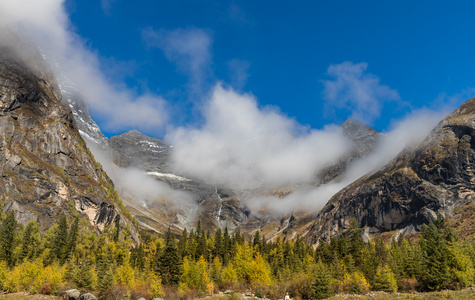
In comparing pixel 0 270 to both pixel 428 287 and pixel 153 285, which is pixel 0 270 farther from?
pixel 428 287

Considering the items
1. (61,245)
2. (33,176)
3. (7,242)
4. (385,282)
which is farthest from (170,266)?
(33,176)

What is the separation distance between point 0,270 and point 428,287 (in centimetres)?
9212

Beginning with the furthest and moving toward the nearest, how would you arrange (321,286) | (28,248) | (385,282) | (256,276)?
1. (28,248)
2. (385,282)
3. (256,276)
4. (321,286)

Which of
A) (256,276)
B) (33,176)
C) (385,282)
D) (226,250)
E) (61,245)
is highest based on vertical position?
(33,176)

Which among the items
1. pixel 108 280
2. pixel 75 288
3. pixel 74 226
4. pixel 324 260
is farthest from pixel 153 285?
pixel 74 226

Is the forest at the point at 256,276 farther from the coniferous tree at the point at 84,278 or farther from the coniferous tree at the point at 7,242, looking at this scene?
the coniferous tree at the point at 7,242

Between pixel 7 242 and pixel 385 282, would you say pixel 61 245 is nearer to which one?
pixel 7 242

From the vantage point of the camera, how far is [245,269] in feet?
255

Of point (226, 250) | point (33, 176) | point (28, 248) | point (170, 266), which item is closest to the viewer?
point (170, 266)

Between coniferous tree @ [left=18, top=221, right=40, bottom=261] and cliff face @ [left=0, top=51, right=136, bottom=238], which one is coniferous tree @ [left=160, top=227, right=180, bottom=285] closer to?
coniferous tree @ [left=18, top=221, right=40, bottom=261]

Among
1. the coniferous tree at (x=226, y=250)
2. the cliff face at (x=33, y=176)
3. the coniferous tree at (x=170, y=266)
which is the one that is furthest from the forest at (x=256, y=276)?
the cliff face at (x=33, y=176)

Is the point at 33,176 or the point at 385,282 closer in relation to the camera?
the point at 385,282

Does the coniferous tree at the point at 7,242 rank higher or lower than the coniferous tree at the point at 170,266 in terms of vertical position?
higher

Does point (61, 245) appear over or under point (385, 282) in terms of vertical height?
over
